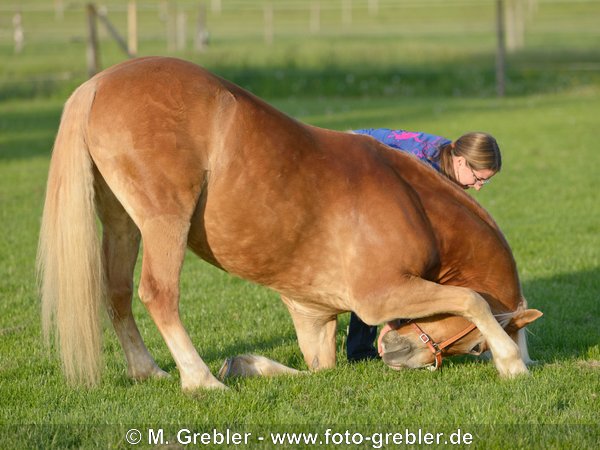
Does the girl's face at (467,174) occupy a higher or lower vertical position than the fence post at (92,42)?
higher

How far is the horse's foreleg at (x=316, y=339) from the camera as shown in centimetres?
567

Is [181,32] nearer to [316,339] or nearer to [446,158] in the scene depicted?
[446,158]

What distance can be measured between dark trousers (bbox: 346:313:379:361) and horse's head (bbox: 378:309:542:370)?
0.68 metres

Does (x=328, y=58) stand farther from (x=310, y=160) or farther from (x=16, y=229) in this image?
(x=310, y=160)

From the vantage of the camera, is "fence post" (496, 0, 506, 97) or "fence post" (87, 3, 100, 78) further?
"fence post" (496, 0, 506, 97)

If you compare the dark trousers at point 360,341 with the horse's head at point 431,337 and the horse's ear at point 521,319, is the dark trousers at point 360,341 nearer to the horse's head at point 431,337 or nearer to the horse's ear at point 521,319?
the horse's head at point 431,337

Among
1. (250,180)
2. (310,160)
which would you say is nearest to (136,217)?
(250,180)

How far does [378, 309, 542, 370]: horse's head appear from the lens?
527 cm

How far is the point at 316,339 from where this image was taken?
5.71 meters

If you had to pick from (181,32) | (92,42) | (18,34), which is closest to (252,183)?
(92,42)

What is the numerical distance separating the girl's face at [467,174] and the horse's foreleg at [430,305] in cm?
93

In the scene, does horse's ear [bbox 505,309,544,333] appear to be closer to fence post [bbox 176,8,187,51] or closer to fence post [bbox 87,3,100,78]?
fence post [bbox 87,3,100,78]

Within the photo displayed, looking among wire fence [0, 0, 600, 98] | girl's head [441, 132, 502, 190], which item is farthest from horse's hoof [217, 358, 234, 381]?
wire fence [0, 0, 600, 98]

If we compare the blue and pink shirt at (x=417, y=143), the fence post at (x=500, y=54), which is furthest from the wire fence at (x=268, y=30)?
the blue and pink shirt at (x=417, y=143)
